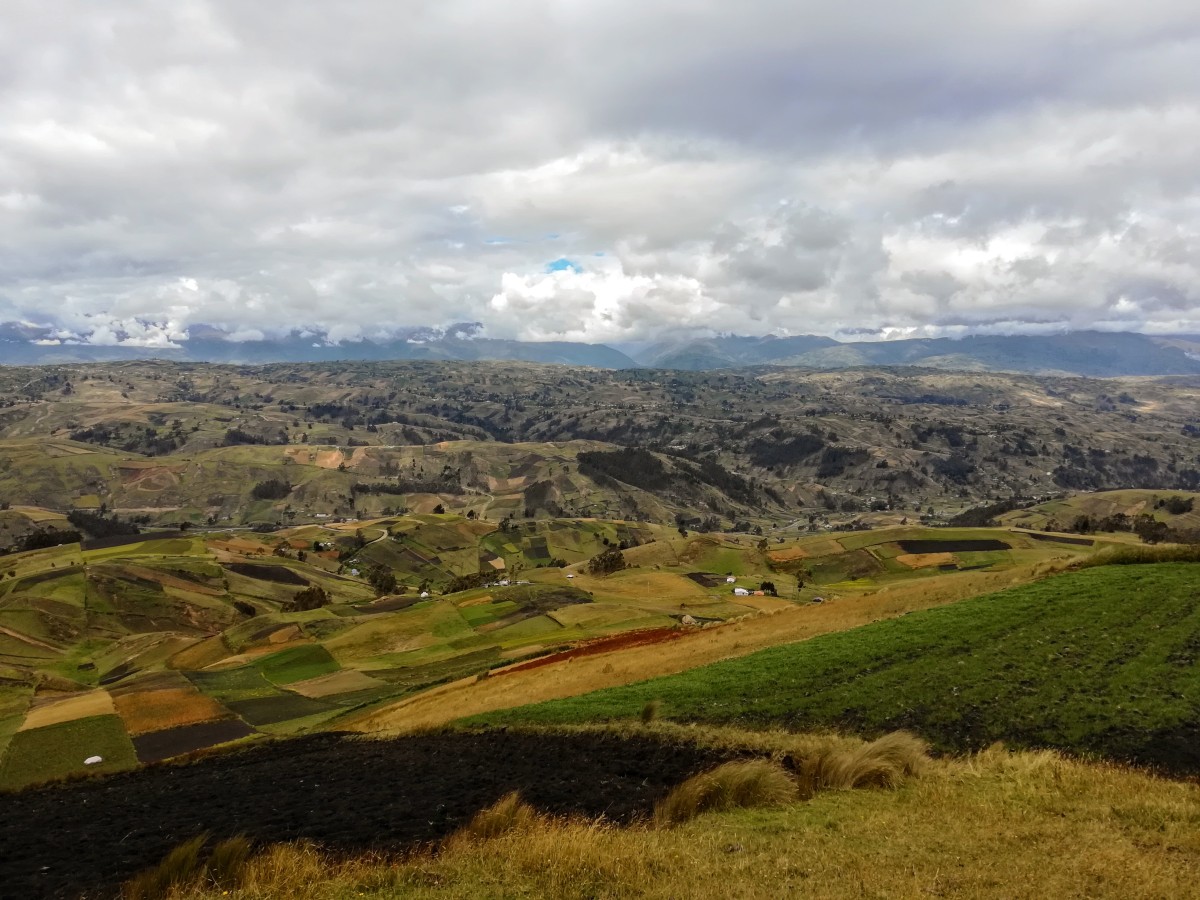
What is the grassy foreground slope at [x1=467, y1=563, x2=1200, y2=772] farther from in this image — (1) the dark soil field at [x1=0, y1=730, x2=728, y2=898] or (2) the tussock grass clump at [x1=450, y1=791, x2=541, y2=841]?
(2) the tussock grass clump at [x1=450, y1=791, x2=541, y2=841]

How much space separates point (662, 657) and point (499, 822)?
30.1 metres

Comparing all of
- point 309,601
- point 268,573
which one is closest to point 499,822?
point 309,601

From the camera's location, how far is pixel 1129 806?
1391 cm

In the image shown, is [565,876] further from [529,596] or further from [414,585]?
[414,585]

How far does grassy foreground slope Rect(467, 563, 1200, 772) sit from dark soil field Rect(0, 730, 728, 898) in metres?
5.10

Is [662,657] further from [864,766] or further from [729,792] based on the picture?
[729,792]

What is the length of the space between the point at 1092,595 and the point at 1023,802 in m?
26.8

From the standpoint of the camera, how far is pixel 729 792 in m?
16.8

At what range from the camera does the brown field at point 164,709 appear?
6091 centimetres

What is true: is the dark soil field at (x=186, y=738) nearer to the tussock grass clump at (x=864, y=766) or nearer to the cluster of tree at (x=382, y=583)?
the tussock grass clump at (x=864, y=766)

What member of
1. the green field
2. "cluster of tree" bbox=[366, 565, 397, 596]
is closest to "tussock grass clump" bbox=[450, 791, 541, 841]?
the green field

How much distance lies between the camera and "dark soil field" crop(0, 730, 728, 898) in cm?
1641

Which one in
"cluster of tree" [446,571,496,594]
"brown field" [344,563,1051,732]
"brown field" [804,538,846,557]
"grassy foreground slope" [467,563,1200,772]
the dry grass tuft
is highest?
the dry grass tuft

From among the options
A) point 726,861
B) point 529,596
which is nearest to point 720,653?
point 726,861
